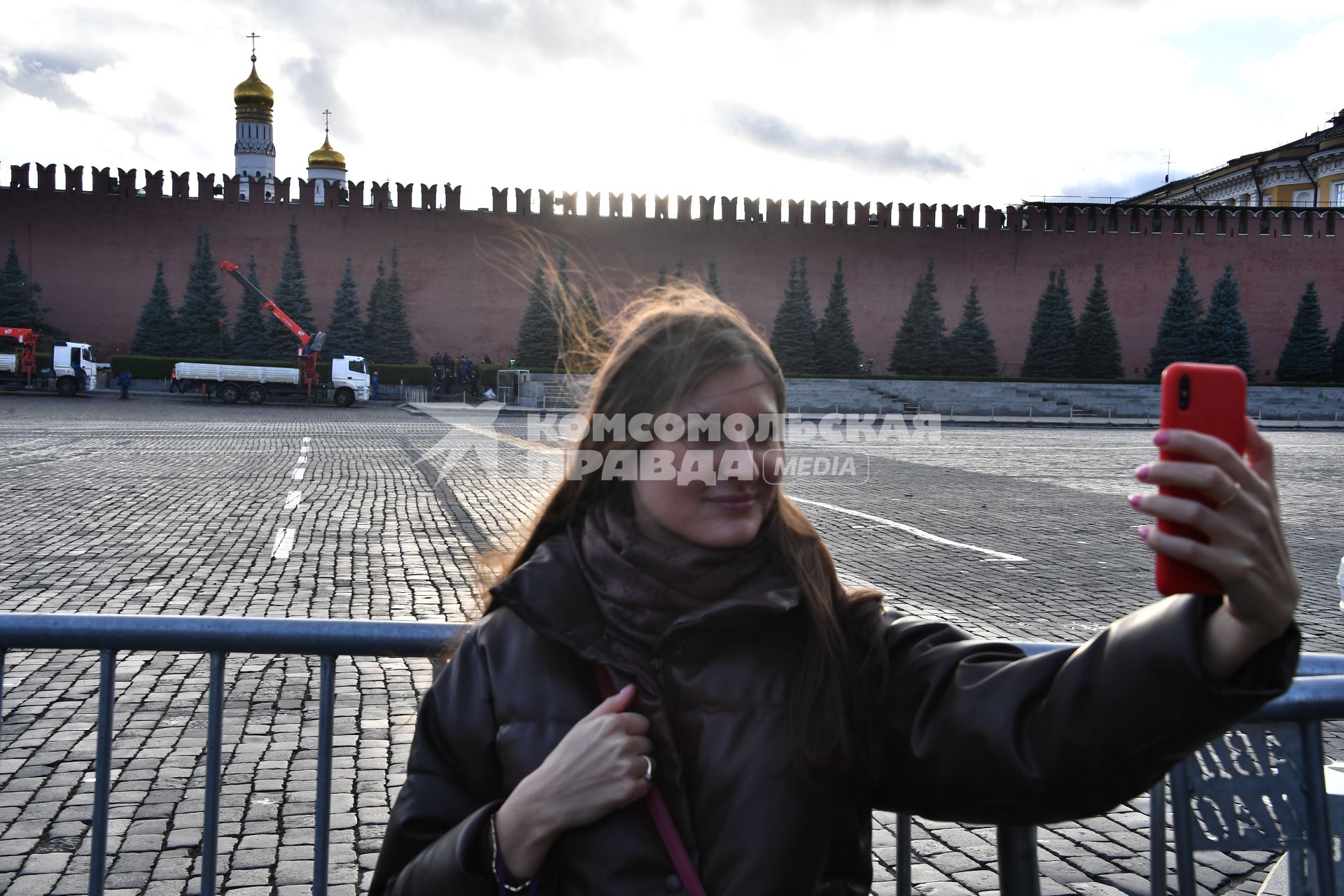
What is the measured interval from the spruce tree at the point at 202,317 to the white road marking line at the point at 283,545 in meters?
33.7

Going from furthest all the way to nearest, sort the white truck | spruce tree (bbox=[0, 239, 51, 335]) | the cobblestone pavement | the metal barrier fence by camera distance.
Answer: spruce tree (bbox=[0, 239, 51, 335]) < the white truck < the cobblestone pavement < the metal barrier fence

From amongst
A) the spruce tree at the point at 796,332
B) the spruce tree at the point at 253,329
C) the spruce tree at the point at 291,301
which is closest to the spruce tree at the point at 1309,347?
the spruce tree at the point at 796,332

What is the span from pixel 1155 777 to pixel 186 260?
144ft

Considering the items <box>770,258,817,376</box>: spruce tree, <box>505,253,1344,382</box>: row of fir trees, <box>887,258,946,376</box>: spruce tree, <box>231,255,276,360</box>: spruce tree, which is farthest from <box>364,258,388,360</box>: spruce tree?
<box>887,258,946,376</box>: spruce tree

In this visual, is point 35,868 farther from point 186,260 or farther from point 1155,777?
point 186,260

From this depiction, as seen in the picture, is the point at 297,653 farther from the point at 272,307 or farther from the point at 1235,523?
the point at 272,307

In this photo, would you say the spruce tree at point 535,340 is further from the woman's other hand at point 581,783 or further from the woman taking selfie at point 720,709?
the woman's other hand at point 581,783

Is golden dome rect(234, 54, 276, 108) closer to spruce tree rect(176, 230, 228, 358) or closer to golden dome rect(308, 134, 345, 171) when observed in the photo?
golden dome rect(308, 134, 345, 171)

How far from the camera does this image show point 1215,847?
1482 millimetres

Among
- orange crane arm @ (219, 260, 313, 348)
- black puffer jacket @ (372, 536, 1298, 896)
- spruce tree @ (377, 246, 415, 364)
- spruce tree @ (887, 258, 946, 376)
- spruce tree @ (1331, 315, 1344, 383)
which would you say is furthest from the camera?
spruce tree @ (887, 258, 946, 376)

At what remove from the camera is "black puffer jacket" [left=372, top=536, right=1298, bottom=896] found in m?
1.18

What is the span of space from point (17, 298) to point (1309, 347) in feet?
151

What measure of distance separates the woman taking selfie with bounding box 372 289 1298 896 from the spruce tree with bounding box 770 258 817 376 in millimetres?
40304

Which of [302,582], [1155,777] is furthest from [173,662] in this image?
[1155,777]
